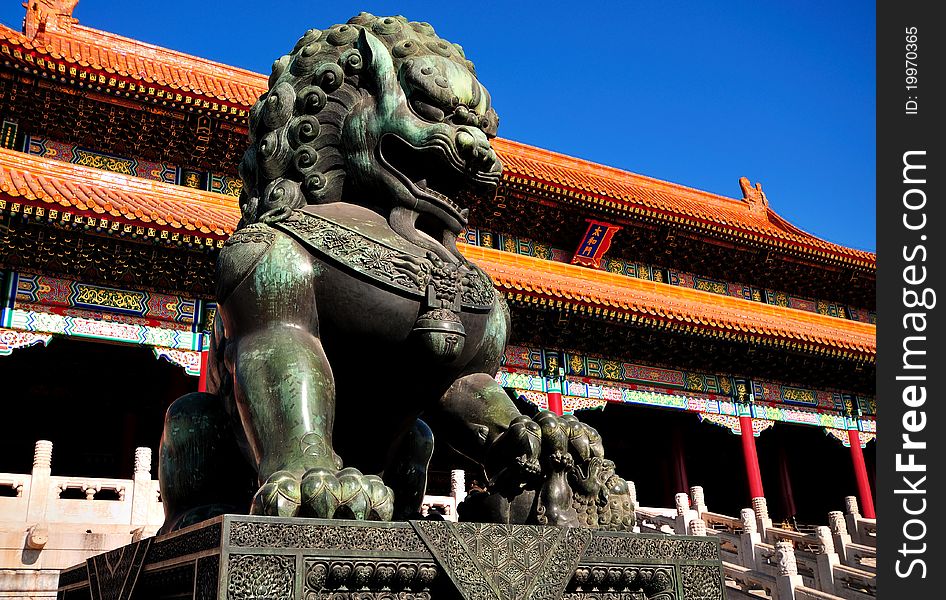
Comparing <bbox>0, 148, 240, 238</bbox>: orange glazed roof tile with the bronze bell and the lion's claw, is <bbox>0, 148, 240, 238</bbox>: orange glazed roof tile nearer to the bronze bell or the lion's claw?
the bronze bell

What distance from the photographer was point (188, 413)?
6.95 ft

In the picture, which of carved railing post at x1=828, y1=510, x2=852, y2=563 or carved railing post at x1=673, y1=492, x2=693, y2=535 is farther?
carved railing post at x1=673, y1=492, x2=693, y2=535

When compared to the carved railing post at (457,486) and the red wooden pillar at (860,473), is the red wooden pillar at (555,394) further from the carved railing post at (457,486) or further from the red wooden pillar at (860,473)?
the red wooden pillar at (860,473)

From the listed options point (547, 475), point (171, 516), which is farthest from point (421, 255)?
point (171, 516)

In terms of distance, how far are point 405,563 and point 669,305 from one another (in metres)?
12.4

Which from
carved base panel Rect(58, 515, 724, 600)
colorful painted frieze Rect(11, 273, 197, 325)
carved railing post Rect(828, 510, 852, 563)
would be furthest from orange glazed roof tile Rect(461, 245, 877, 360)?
carved base panel Rect(58, 515, 724, 600)

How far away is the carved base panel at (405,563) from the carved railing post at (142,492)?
566 cm

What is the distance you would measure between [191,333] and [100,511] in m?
3.12

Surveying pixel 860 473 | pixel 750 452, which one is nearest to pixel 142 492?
pixel 750 452

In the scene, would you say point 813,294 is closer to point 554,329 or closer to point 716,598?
point 554,329

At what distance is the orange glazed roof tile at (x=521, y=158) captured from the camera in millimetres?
11797

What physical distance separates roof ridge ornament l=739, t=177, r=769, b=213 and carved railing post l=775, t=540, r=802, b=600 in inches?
581

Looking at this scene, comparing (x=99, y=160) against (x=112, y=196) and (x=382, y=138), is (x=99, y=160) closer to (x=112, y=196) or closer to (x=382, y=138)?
(x=112, y=196)

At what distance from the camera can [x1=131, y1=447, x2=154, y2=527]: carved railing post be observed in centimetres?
721
